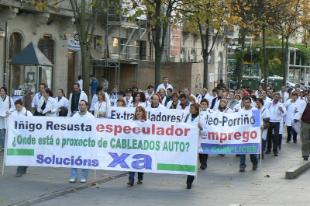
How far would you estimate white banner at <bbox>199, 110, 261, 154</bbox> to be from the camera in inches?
623

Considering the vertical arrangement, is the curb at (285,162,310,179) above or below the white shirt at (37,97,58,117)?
below

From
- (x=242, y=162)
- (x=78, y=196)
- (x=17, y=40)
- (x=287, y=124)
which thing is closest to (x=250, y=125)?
(x=242, y=162)

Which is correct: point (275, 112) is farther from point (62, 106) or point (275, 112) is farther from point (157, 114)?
point (62, 106)

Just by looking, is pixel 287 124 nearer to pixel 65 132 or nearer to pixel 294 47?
pixel 65 132

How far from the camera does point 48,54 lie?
32531 millimetres

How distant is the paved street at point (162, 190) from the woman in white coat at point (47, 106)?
148 inches

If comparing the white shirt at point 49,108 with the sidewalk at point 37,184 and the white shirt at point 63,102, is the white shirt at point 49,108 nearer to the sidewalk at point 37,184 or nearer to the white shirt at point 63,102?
the white shirt at point 63,102

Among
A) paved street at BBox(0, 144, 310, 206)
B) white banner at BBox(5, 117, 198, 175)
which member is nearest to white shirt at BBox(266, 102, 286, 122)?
paved street at BBox(0, 144, 310, 206)

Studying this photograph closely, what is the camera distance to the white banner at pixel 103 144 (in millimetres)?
13117

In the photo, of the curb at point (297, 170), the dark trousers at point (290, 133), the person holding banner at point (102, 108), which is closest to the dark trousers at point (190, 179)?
the curb at point (297, 170)

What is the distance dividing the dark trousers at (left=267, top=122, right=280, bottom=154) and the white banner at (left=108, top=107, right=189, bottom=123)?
302cm

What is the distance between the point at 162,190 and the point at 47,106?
21.9ft

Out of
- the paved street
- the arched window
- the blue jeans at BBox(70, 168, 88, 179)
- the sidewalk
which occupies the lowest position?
the paved street

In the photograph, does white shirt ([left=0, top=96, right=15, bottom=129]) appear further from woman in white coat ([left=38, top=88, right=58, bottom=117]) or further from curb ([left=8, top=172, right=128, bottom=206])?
curb ([left=8, top=172, right=128, bottom=206])
